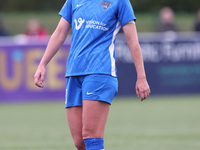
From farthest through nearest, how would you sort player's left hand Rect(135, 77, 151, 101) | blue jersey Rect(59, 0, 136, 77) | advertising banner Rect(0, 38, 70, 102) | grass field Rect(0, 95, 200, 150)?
advertising banner Rect(0, 38, 70, 102) < grass field Rect(0, 95, 200, 150) < blue jersey Rect(59, 0, 136, 77) < player's left hand Rect(135, 77, 151, 101)

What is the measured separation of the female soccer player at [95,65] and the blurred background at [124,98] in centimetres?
283

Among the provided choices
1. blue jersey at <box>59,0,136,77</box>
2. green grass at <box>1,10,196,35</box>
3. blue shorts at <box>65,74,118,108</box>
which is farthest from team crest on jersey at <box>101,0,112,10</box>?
green grass at <box>1,10,196,35</box>

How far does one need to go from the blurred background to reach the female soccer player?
2830 mm

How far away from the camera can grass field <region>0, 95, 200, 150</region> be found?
8695 mm

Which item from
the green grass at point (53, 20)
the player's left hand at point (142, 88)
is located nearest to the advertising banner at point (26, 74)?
the green grass at point (53, 20)

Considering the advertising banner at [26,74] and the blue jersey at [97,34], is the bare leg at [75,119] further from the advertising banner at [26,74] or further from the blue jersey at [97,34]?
the advertising banner at [26,74]

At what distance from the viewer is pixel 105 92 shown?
17.9 feet

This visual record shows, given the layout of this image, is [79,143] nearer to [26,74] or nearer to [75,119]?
[75,119]

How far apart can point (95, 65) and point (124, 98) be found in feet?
36.1

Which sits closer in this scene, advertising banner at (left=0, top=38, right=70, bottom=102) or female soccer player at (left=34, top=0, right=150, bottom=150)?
female soccer player at (left=34, top=0, right=150, bottom=150)

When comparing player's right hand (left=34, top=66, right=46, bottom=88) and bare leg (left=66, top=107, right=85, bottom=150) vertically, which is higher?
player's right hand (left=34, top=66, right=46, bottom=88)

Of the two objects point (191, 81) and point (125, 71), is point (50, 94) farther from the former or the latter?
point (191, 81)

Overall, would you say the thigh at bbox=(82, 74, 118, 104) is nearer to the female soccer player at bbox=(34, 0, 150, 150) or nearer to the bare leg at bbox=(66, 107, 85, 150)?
the female soccer player at bbox=(34, 0, 150, 150)

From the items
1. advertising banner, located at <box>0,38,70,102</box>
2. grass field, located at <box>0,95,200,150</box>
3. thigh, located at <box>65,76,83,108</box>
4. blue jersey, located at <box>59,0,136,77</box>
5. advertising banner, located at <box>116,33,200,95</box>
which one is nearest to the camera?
blue jersey, located at <box>59,0,136,77</box>
